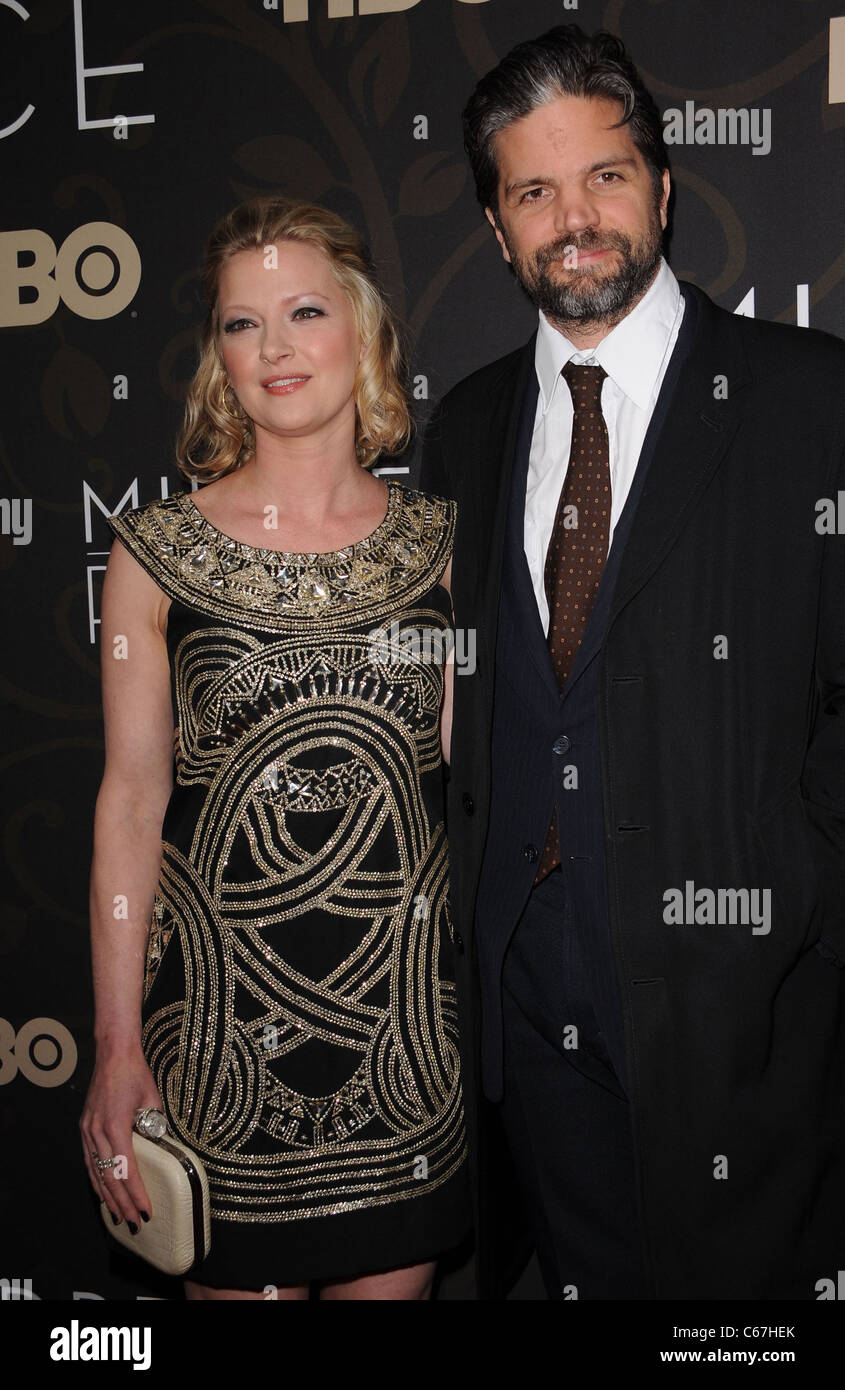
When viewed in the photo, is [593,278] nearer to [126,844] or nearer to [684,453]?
[684,453]

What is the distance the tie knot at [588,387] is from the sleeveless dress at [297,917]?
0.42 metres

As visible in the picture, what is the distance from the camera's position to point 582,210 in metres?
1.70

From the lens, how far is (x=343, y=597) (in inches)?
68.4

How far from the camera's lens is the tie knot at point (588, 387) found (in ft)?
5.77

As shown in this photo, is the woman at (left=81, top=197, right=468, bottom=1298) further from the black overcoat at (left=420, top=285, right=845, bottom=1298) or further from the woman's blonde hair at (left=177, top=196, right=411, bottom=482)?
the black overcoat at (left=420, top=285, right=845, bottom=1298)

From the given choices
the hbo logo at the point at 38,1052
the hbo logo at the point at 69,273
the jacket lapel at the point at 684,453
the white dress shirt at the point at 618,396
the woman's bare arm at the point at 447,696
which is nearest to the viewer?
the jacket lapel at the point at 684,453

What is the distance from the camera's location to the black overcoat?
1.65m

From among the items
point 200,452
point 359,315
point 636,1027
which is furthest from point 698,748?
point 200,452

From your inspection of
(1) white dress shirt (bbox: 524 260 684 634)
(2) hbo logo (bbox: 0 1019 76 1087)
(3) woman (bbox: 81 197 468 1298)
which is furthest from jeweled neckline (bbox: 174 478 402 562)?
(2) hbo logo (bbox: 0 1019 76 1087)
